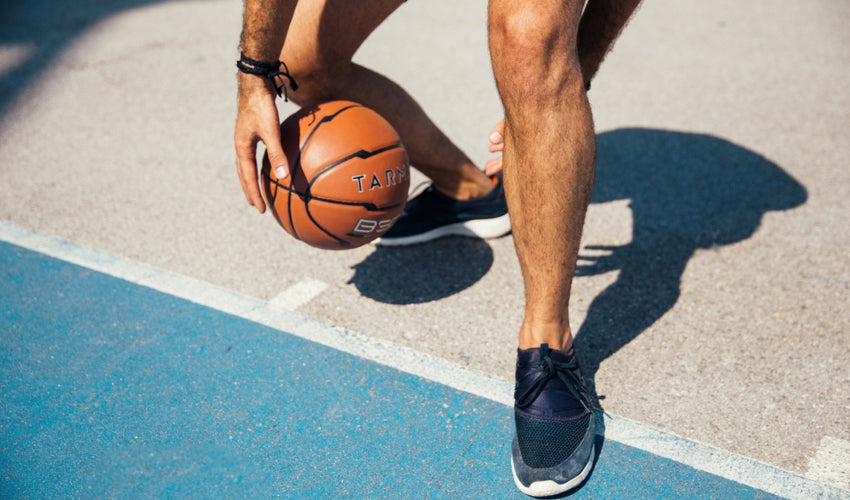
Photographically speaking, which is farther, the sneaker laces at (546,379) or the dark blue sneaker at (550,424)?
the sneaker laces at (546,379)

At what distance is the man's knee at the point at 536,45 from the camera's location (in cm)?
193

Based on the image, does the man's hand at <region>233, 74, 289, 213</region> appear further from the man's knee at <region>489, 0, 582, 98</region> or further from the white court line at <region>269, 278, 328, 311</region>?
the man's knee at <region>489, 0, 582, 98</region>

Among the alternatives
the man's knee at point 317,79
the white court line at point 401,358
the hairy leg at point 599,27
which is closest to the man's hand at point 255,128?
the man's knee at point 317,79

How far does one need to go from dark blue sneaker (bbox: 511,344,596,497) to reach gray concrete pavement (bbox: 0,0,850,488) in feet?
0.76

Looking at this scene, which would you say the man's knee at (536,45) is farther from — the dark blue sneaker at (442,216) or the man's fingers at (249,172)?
the dark blue sneaker at (442,216)

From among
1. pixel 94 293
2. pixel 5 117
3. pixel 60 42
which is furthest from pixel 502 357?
pixel 60 42

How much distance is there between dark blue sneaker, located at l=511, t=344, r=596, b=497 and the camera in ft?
6.78

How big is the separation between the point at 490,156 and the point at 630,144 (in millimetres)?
880

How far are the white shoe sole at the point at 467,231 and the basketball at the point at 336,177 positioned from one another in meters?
0.65

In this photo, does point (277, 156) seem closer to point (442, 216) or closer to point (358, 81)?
point (358, 81)

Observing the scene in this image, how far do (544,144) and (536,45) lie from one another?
10.8 inches

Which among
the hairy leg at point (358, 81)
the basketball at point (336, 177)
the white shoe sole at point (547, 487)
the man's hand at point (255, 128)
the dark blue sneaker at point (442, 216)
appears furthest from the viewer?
the dark blue sneaker at point (442, 216)

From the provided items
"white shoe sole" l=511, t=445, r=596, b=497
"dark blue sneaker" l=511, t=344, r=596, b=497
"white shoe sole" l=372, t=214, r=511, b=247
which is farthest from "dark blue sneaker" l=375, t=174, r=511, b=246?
"white shoe sole" l=511, t=445, r=596, b=497

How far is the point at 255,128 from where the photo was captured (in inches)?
93.3
